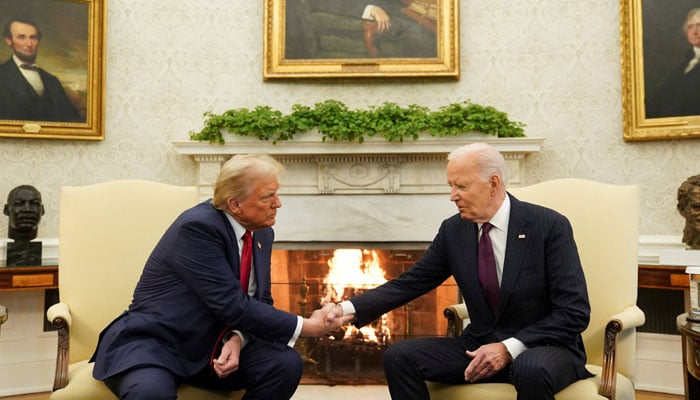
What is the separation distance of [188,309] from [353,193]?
7.50 feet

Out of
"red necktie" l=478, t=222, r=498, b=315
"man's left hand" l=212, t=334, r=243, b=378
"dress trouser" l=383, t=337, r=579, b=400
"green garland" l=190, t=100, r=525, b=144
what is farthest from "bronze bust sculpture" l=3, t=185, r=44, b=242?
"red necktie" l=478, t=222, r=498, b=315

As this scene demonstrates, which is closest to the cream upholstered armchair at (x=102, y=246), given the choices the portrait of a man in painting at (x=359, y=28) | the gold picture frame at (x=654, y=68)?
the portrait of a man in painting at (x=359, y=28)

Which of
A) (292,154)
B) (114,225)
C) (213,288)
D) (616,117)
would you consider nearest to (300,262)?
(292,154)

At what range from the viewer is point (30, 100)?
4.31 meters

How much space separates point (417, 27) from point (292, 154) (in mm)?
1493

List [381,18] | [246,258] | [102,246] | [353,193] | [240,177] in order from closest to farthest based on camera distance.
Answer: [240,177] < [246,258] < [102,246] < [353,193] < [381,18]

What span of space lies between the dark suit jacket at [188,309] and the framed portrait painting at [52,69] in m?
2.72

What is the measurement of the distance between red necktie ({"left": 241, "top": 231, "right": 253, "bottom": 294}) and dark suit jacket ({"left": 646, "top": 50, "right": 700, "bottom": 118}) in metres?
3.34

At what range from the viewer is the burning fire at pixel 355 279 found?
174 inches

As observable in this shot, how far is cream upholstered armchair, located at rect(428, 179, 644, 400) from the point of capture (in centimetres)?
225

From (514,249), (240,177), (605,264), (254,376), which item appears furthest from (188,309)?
(605,264)

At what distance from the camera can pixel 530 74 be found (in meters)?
4.48

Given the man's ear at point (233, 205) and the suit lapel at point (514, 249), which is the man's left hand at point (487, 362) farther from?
the man's ear at point (233, 205)

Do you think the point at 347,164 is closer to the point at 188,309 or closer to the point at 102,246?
the point at 102,246
